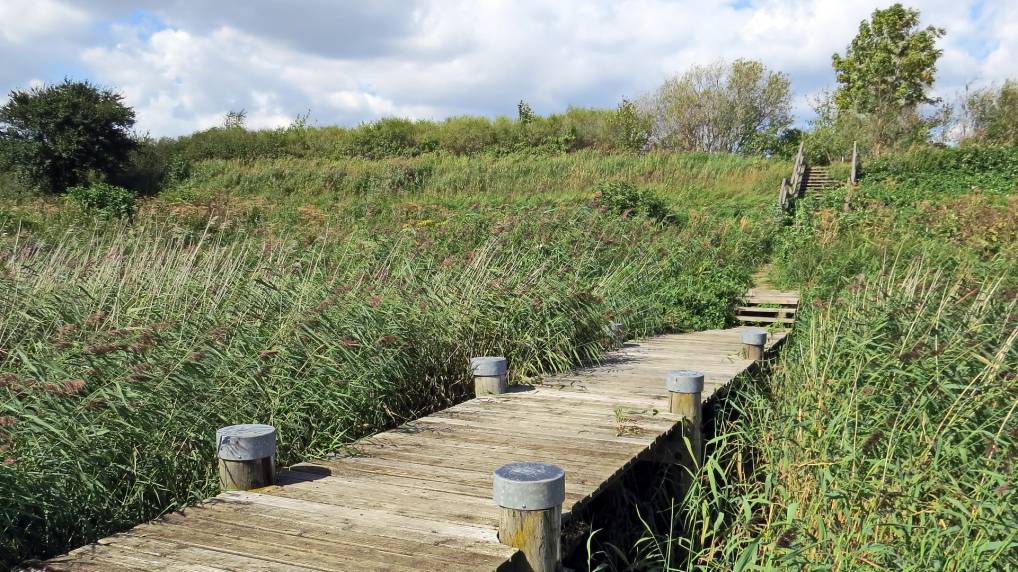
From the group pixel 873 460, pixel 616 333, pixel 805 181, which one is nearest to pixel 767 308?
pixel 616 333

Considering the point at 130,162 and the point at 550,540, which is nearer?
the point at 550,540

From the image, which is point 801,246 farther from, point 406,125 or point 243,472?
point 406,125

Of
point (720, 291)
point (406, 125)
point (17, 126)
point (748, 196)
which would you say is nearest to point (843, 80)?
point (748, 196)

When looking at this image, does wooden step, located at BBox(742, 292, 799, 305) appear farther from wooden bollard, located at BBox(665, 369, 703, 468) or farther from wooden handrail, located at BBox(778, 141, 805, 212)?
wooden handrail, located at BBox(778, 141, 805, 212)

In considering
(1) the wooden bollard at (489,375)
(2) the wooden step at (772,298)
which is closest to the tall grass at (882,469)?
(1) the wooden bollard at (489,375)

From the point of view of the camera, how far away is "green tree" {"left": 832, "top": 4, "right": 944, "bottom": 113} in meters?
28.8

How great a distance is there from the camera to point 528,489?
2662 mm

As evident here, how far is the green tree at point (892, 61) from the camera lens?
28828 mm

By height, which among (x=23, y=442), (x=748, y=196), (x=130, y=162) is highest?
(x=130, y=162)

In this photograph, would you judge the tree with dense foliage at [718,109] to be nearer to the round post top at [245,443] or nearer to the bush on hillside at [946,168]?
the bush on hillside at [946,168]

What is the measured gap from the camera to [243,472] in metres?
3.31

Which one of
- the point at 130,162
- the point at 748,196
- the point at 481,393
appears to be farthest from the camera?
the point at 130,162

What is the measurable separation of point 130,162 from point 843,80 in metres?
26.9

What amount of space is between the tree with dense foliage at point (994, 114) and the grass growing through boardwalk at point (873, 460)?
80.0 feet
